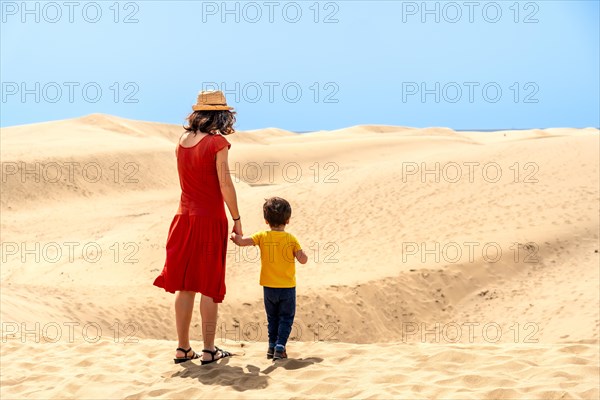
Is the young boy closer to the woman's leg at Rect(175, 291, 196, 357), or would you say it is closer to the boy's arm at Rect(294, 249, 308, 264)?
the boy's arm at Rect(294, 249, 308, 264)

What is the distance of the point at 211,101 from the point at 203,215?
1091 millimetres

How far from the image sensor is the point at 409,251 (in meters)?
14.7

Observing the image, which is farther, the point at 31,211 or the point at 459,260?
the point at 31,211

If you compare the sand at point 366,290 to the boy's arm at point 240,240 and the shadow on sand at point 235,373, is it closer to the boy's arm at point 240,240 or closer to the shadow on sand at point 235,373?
the shadow on sand at point 235,373

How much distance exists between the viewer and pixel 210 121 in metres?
6.44

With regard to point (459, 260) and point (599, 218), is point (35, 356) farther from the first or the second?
point (599, 218)

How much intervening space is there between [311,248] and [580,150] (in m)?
9.21

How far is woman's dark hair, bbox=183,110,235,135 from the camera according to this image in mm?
6434

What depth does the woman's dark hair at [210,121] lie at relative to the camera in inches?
253

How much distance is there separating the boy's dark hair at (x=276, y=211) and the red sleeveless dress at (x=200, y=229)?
44 centimetres

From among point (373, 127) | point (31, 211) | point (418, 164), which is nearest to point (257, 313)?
point (418, 164)

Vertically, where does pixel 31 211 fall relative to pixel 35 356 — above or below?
above

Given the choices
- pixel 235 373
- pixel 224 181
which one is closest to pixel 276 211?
pixel 224 181

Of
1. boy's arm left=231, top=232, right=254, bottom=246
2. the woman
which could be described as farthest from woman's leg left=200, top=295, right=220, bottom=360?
boy's arm left=231, top=232, right=254, bottom=246
